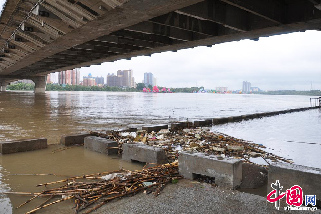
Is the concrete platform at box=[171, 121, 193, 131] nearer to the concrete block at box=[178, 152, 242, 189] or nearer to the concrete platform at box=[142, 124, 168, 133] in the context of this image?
the concrete platform at box=[142, 124, 168, 133]

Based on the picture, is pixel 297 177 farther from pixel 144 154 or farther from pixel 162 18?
pixel 162 18

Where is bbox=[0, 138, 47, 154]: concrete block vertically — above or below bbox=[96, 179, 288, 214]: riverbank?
above

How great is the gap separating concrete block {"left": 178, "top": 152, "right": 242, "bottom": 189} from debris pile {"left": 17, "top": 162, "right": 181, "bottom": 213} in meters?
0.24

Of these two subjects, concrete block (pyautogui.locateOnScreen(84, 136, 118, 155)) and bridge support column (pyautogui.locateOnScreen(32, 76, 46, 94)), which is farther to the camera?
bridge support column (pyautogui.locateOnScreen(32, 76, 46, 94))

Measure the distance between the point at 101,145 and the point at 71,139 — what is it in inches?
56.9

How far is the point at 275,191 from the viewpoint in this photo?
372 cm

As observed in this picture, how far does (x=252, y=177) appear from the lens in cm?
447

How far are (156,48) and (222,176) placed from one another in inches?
615

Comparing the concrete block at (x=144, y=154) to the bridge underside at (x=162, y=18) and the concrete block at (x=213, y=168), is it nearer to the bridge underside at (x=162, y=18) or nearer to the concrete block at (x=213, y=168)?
the concrete block at (x=213, y=168)

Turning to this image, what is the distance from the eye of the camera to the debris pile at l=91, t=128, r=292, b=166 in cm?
707

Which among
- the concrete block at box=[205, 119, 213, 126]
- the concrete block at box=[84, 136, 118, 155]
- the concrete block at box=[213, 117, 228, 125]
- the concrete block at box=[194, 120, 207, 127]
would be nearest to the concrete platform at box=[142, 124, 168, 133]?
the concrete block at box=[194, 120, 207, 127]

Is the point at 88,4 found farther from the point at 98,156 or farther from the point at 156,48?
the point at 156,48

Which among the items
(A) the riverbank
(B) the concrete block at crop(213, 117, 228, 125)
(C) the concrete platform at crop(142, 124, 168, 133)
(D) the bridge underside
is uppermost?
(D) the bridge underside

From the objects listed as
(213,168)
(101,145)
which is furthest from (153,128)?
(213,168)
